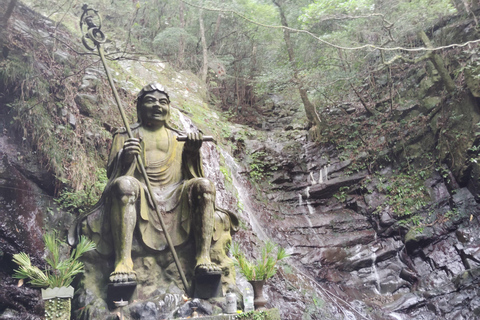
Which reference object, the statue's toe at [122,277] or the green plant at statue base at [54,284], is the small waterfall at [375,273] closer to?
the statue's toe at [122,277]

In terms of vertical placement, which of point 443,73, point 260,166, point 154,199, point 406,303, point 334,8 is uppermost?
point 334,8

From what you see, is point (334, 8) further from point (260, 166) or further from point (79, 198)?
point (79, 198)

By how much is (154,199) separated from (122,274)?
81 cm

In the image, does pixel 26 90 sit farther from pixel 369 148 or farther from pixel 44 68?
pixel 369 148

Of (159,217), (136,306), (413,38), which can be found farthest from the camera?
(413,38)

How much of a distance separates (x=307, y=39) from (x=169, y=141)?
370 inches

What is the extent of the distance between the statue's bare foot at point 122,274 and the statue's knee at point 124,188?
0.66 meters

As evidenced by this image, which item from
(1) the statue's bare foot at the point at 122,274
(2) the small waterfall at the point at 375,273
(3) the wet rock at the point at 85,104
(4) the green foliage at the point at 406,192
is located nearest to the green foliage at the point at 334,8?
(4) the green foliage at the point at 406,192

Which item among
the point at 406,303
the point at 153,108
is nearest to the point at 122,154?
the point at 153,108

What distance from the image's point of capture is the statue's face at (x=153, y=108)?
15.2ft

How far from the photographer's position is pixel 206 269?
3.72 meters

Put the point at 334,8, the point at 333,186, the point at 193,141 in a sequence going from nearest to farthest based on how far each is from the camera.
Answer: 1. the point at 193,141
2. the point at 334,8
3. the point at 333,186

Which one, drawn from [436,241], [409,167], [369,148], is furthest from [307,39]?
[436,241]

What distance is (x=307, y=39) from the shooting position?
41.9 feet
